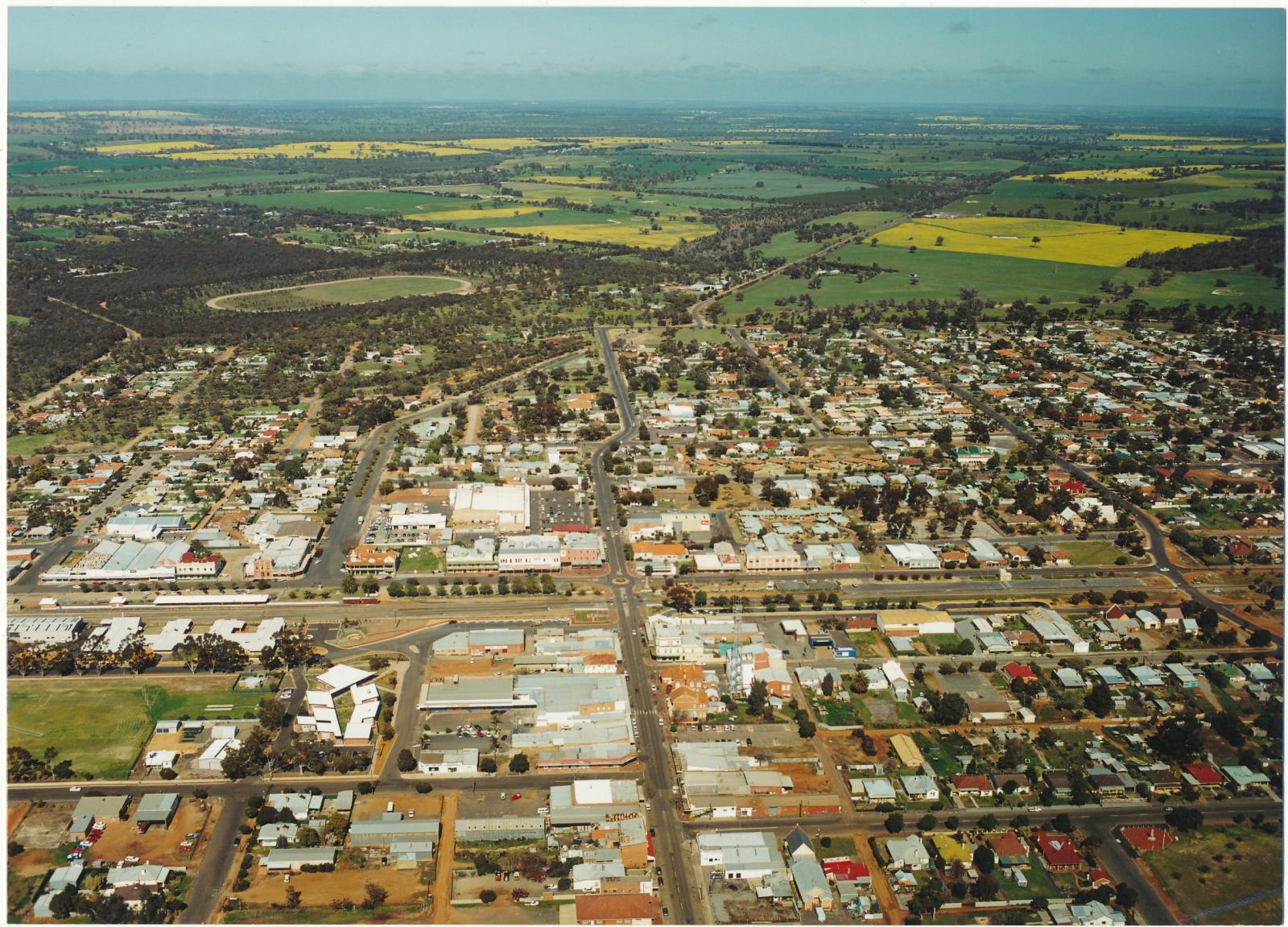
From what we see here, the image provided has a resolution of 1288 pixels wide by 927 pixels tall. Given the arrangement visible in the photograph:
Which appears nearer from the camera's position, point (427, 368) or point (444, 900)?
point (444, 900)

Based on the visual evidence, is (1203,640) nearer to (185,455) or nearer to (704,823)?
(704,823)

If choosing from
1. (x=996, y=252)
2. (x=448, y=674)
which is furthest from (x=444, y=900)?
(x=996, y=252)

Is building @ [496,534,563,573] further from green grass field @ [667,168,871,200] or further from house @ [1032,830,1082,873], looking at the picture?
green grass field @ [667,168,871,200]


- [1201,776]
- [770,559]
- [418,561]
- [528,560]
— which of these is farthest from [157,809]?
[1201,776]

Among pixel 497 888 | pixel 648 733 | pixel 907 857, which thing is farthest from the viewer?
pixel 648 733

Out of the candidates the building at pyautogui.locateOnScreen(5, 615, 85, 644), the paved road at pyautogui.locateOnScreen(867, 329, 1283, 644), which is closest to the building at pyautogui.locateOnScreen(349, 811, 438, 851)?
the building at pyautogui.locateOnScreen(5, 615, 85, 644)

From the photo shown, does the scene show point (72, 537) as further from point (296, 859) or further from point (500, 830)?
point (500, 830)
